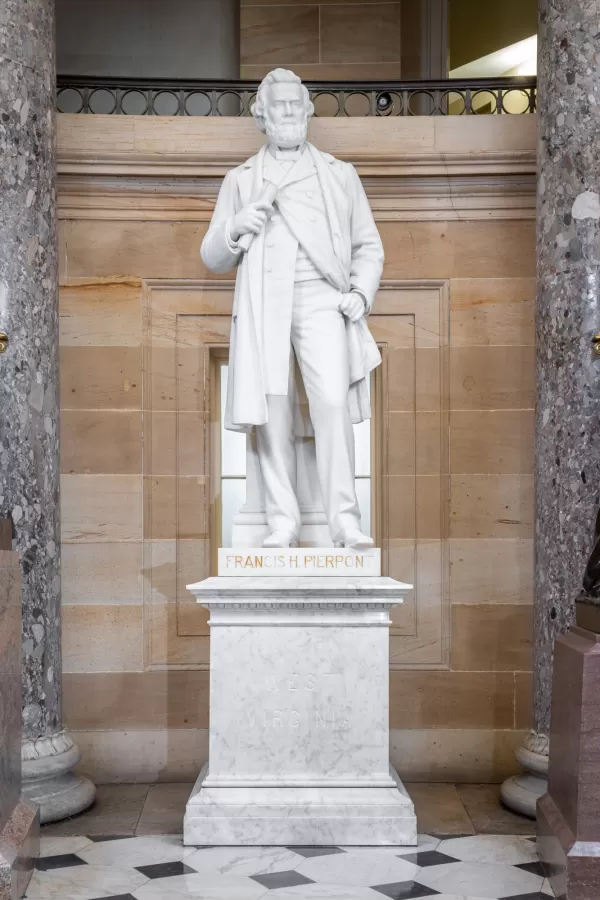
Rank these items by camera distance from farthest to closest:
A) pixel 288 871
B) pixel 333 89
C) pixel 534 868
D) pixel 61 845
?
pixel 333 89
pixel 61 845
pixel 534 868
pixel 288 871

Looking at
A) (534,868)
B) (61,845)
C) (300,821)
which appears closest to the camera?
(534,868)

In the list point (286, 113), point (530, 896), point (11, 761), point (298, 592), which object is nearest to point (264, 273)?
point (286, 113)

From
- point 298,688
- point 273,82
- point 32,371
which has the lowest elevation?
point 298,688

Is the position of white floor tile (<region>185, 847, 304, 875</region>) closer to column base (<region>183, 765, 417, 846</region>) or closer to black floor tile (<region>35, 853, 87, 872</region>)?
column base (<region>183, 765, 417, 846</region>)

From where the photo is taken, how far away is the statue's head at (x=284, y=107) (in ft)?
18.4

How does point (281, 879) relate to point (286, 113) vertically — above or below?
below

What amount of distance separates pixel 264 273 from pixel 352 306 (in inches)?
17.6

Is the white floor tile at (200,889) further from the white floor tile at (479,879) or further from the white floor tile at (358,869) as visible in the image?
the white floor tile at (479,879)

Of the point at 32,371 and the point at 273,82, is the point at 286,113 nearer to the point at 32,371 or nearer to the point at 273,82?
the point at 273,82

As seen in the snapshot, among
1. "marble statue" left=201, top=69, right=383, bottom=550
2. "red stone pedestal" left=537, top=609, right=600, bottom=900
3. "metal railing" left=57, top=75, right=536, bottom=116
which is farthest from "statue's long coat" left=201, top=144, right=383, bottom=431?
"red stone pedestal" left=537, top=609, right=600, bottom=900

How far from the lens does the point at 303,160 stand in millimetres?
5738

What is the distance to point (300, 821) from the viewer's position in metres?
5.18

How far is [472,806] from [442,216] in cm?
346

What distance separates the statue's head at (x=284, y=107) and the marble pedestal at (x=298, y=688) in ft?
6.98
